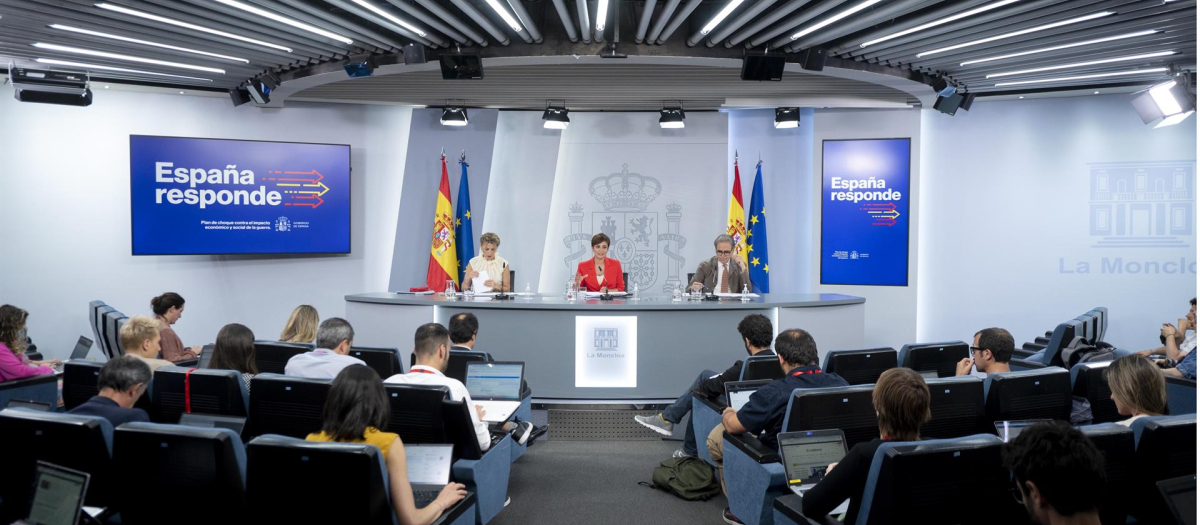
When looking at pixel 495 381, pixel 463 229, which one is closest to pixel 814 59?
pixel 495 381

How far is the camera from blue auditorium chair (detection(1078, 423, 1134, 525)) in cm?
256

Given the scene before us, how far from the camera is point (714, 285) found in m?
7.24

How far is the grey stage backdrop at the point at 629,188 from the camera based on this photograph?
955cm

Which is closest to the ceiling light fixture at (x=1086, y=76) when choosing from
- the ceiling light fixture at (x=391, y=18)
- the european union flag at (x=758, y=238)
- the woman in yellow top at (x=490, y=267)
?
the european union flag at (x=758, y=238)

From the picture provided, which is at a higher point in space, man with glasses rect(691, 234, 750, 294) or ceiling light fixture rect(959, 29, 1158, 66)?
ceiling light fixture rect(959, 29, 1158, 66)

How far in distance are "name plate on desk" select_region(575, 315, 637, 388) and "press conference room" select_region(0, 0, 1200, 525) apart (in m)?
0.03

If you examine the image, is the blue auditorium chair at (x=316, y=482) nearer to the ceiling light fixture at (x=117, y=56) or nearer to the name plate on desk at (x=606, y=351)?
the name plate on desk at (x=606, y=351)

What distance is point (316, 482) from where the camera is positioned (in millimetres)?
2350

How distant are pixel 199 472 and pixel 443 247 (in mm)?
6566

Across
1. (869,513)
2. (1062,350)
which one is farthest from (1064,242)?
(869,513)

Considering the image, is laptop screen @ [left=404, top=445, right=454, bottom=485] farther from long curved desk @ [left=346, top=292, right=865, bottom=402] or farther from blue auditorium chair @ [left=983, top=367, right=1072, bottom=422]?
long curved desk @ [left=346, top=292, right=865, bottom=402]

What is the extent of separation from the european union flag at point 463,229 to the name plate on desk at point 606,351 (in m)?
3.31

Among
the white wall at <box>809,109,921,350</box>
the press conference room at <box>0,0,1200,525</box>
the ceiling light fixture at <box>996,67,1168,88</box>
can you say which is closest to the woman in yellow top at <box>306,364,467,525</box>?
the press conference room at <box>0,0,1200,525</box>

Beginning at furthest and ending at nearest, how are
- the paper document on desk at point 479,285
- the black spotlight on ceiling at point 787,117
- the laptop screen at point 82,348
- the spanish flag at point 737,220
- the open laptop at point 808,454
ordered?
the spanish flag at point 737,220 → the black spotlight on ceiling at point 787,117 → the paper document on desk at point 479,285 → the laptop screen at point 82,348 → the open laptop at point 808,454
